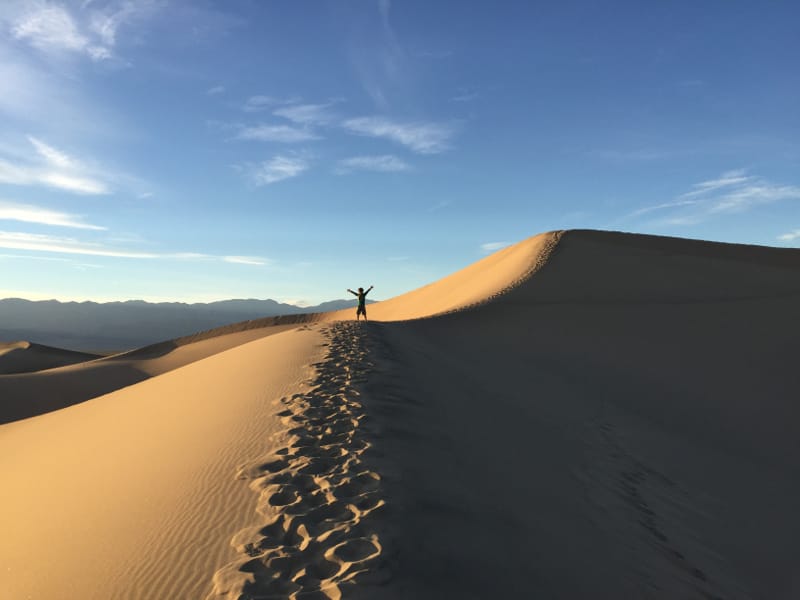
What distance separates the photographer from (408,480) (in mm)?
4176

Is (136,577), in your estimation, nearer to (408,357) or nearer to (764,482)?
(408,357)

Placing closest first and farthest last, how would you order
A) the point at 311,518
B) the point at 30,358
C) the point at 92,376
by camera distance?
the point at 311,518 → the point at 92,376 → the point at 30,358

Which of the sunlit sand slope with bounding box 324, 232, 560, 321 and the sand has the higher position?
the sunlit sand slope with bounding box 324, 232, 560, 321

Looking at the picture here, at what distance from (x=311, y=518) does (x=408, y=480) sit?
0.98 m

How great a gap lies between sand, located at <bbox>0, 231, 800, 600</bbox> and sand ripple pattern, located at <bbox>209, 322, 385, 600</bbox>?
0.7 inches

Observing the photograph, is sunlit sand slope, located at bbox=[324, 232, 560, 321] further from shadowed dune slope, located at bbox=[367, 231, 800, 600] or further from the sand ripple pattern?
the sand ripple pattern

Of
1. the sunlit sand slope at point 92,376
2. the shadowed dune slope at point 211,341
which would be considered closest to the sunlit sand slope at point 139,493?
the sunlit sand slope at point 92,376

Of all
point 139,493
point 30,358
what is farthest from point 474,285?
point 30,358

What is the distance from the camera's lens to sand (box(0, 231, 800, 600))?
3.18m

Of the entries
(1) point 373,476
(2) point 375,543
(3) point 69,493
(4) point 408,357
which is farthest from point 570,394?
(3) point 69,493

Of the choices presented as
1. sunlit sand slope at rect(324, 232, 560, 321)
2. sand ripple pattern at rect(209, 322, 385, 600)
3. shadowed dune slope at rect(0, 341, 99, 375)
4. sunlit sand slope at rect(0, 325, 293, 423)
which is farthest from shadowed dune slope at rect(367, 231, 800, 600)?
shadowed dune slope at rect(0, 341, 99, 375)

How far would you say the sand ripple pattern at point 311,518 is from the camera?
286cm

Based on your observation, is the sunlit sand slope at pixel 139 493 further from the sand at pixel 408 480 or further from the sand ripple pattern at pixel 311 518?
the sand ripple pattern at pixel 311 518

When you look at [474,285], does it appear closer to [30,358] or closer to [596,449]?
[596,449]
